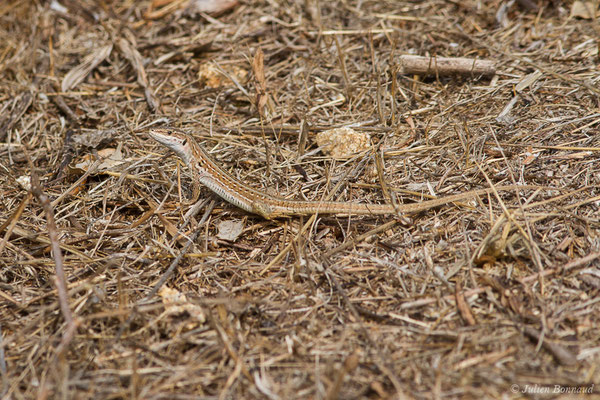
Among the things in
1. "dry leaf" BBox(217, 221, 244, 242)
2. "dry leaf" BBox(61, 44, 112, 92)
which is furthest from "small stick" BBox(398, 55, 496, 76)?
"dry leaf" BBox(61, 44, 112, 92)

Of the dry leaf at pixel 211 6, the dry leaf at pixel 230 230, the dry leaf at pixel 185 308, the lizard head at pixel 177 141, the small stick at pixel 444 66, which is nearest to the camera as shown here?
the dry leaf at pixel 185 308

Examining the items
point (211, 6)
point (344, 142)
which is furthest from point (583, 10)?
point (211, 6)

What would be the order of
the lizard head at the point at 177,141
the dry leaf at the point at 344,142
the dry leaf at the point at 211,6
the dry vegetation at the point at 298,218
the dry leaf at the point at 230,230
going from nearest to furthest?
1. the dry vegetation at the point at 298,218
2. the dry leaf at the point at 230,230
3. the lizard head at the point at 177,141
4. the dry leaf at the point at 344,142
5. the dry leaf at the point at 211,6

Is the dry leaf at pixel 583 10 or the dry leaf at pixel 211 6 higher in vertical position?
the dry leaf at pixel 211 6

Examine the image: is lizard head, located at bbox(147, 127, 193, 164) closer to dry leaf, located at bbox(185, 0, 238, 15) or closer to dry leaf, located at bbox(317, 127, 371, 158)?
dry leaf, located at bbox(317, 127, 371, 158)

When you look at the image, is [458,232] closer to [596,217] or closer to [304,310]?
[596,217]

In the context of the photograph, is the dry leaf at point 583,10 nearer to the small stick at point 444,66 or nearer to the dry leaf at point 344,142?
the small stick at point 444,66

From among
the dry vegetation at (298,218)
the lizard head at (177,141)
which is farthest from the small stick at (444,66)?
the lizard head at (177,141)
